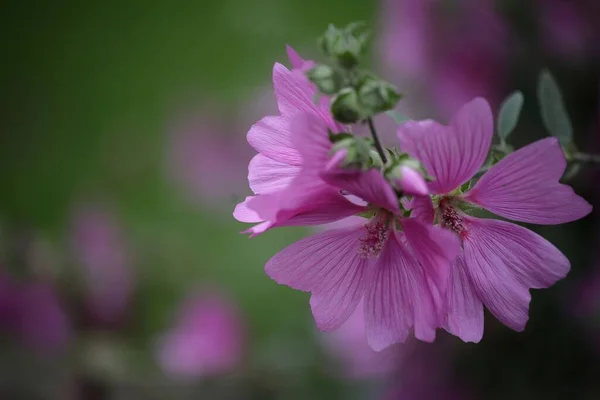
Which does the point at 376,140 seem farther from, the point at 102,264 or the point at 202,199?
the point at 202,199

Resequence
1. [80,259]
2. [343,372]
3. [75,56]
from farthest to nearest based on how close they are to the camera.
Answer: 1. [75,56]
2. [80,259]
3. [343,372]

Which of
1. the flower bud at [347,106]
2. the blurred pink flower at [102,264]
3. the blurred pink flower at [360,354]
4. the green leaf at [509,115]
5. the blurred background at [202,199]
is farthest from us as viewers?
the blurred pink flower at [102,264]

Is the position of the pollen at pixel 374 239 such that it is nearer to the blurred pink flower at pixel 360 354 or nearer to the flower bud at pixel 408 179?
the flower bud at pixel 408 179

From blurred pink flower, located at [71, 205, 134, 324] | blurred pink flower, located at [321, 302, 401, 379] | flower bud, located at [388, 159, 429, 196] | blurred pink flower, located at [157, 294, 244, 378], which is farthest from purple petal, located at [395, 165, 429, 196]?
blurred pink flower, located at [71, 205, 134, 324]

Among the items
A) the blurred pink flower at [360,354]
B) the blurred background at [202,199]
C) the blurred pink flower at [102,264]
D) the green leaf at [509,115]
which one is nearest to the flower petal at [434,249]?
the green leaf at [509,115]

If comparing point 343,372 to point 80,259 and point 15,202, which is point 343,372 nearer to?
point 80,259

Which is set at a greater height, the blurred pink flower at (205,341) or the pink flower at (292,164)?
the pink flower at (292,164)

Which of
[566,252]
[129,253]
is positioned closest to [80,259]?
[129,253]
